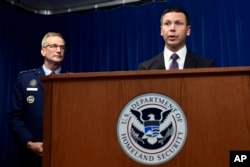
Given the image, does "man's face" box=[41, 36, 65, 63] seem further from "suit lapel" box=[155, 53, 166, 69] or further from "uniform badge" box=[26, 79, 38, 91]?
"suit lapel" box=[155, 53, 166, 69]

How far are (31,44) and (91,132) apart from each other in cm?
263

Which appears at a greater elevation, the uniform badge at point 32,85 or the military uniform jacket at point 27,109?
the uniform badge at point 32,85

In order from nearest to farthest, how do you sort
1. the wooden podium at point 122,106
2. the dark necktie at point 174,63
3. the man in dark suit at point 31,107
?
the wooden podium at point 122,106 → the dark necktie at point 174,63 → the man in dark suit at point 31,107

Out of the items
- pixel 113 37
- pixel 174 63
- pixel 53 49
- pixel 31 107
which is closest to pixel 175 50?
pixel 174 63

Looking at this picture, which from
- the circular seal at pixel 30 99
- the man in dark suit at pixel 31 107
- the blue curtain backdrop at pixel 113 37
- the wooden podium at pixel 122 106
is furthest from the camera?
the blue curtain backdrop at pixel 113 37

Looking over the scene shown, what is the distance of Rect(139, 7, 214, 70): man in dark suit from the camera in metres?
1.75

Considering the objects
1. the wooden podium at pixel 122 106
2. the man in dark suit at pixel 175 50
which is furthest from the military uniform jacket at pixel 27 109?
the wooden podium at pixel 122 106

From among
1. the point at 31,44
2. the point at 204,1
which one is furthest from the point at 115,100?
the point at 31,44

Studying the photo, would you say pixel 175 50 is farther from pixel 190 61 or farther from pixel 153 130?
pixel 153 130

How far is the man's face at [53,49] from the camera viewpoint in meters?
2.16

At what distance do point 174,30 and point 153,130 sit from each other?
949mm

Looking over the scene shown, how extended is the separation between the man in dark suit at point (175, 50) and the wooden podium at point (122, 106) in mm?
761

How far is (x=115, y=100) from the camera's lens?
100 centimetres

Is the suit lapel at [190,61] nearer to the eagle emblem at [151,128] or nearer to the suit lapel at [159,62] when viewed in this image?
the suit lapel at [159,62]
